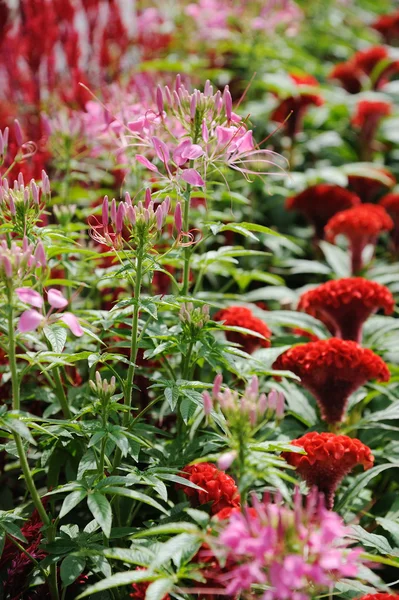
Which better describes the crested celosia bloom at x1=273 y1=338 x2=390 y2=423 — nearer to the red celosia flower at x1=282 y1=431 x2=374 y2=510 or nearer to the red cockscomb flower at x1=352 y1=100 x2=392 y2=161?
the red celosia flower at x1=282 y1=431 x2=374 y2=510

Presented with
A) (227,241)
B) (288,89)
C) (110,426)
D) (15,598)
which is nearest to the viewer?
(110,426)

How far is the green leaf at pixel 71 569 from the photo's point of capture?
3.60 feet

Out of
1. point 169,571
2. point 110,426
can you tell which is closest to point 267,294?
point 110,426

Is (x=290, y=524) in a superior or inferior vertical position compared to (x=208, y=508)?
superior

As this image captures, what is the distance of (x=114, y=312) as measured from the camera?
136 cm

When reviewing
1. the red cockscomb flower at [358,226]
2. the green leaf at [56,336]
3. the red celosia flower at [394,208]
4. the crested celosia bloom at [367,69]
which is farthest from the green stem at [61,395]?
the crested celosia bloom at [367,69]

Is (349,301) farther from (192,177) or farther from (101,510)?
(101,510)

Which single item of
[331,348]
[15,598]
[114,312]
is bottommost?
[15,598]

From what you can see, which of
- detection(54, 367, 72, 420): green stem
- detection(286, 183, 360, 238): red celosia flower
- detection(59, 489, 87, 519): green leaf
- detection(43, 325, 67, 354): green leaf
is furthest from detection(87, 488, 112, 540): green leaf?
detection(286, 183, 360, 238): red celosia flower

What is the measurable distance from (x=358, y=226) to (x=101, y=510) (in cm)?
140

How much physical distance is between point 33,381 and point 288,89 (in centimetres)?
172

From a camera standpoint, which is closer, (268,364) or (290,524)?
(290,524)

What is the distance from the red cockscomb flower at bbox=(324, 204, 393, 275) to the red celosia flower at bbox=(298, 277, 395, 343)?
0.41 metres

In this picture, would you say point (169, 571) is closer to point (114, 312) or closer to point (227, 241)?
point (114, 312)
